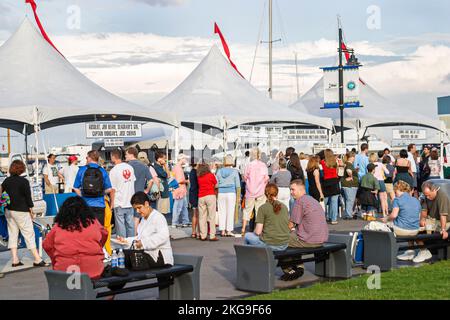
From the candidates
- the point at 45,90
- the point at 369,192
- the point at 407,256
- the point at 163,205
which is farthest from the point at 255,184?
the point at 45,90

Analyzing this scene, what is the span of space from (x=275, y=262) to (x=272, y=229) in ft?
2.03

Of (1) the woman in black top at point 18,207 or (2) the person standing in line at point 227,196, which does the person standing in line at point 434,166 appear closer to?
(2) the person standing in line at point 227,196

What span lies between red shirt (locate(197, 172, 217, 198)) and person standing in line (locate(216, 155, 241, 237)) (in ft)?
1.52

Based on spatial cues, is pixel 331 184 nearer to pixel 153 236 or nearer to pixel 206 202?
pixel 206 202

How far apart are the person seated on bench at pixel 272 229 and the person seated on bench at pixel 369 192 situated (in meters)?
8.93

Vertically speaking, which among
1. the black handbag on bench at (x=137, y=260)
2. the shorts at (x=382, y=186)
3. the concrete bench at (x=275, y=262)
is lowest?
the concrete bench at (x=275, y=262)

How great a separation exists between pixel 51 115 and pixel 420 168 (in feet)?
34.2

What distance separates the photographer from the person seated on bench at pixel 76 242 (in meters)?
7.72

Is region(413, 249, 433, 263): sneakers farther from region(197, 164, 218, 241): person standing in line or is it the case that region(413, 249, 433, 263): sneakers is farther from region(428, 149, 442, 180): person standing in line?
region(428, 149, 442, 180): person standing in line

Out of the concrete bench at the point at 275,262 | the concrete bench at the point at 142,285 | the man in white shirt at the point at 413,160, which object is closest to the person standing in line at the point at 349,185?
the man in white shirt at the point at 413,160

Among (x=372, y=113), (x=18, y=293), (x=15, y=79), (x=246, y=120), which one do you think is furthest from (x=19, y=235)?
(x=372, y=113)

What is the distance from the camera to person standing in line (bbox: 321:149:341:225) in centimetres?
1827

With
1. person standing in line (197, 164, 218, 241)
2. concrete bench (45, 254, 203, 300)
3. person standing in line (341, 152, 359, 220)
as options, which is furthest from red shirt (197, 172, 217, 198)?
concrete bench (45, 254, 203, 300)

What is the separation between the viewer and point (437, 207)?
467 inches
